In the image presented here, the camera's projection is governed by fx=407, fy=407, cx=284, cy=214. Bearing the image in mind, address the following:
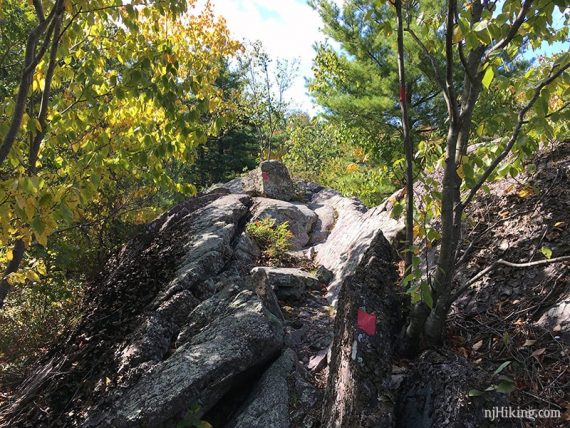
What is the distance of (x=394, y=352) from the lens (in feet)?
11.1

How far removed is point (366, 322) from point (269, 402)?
1.20m

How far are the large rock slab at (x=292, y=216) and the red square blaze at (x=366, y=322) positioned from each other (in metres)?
5.51

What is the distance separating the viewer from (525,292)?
326 cm

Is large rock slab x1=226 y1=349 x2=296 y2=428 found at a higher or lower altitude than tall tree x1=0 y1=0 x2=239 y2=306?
lower

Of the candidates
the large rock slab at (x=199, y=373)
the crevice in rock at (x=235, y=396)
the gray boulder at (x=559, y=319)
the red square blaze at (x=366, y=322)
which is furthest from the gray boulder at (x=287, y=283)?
the gray boulder at (x=559, y=319)

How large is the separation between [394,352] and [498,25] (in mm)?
2499

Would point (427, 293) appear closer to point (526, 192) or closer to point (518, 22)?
point (518, 22)

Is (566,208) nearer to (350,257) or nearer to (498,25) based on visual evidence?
(498,25)

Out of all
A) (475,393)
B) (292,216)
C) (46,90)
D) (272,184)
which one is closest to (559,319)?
(475,393)

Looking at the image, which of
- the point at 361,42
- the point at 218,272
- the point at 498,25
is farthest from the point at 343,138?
the point at 498,25

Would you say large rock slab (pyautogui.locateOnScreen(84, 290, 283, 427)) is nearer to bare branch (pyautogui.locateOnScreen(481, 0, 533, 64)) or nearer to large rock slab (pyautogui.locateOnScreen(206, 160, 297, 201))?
bare branch (pyautogui.locateOnScreen(481, 0, 533, 64))

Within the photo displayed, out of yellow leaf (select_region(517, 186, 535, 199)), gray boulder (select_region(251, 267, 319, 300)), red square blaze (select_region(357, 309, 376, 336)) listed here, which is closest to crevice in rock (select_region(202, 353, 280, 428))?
red square blaze (select_region(357, 309, 376, 336))

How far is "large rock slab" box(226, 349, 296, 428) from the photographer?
11.0 feet

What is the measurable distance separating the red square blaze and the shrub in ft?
14.2
